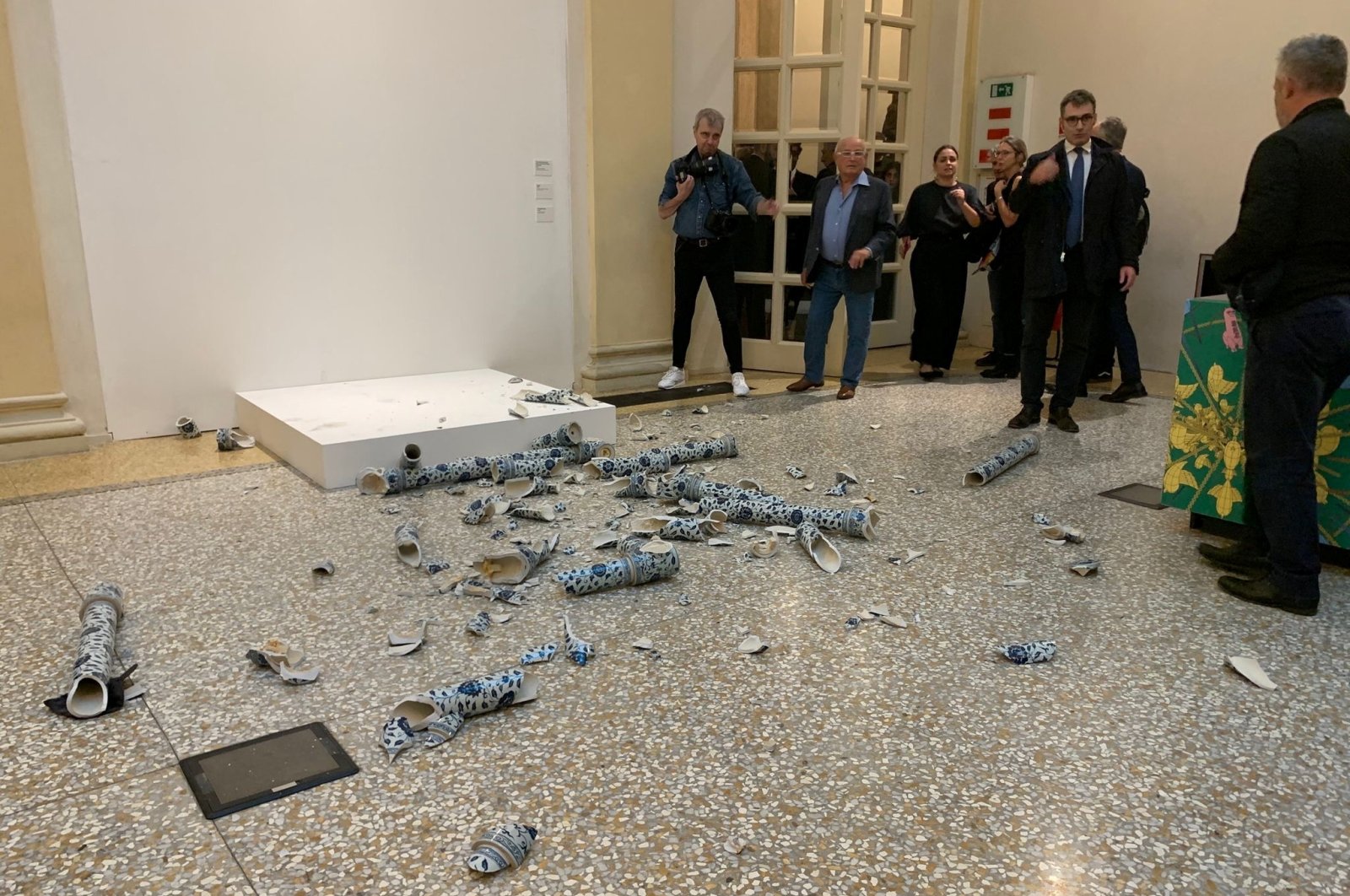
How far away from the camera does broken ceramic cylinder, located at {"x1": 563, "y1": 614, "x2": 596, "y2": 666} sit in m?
2.59

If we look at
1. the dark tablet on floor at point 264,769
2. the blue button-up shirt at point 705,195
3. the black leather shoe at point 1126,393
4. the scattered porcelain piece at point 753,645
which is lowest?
the black leather shoe at point 1126,393

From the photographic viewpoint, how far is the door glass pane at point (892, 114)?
7109mm

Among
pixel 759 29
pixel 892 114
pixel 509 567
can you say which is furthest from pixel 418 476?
pixel 892 114

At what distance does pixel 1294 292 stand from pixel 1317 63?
2.05ft

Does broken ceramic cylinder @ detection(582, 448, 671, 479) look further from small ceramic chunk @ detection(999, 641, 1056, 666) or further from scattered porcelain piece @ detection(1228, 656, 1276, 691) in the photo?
scattered porcelain piece @ detection(1228, 656, 1276, 691)

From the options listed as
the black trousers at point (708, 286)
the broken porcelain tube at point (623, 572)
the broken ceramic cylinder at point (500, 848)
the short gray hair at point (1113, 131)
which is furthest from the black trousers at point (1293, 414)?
the black trousers at point (708, 286)

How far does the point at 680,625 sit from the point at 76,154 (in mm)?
3585

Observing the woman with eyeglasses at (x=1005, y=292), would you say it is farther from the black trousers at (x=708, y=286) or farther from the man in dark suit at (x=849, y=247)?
the black trousers at (x=708, y=286)

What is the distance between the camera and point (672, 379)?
6297 millimetres

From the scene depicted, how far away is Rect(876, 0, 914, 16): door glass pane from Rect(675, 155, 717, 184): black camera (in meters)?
2.12

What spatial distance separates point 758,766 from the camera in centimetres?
212

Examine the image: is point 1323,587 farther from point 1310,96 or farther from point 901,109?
point 901,109

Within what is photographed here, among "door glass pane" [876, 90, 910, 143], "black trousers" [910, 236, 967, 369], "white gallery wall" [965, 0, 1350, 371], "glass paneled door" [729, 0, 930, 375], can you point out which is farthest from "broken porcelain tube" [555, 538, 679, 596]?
"white gallery wall" [965, 0, 1350, 371]

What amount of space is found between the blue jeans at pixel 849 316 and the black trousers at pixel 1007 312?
3.90 ft
